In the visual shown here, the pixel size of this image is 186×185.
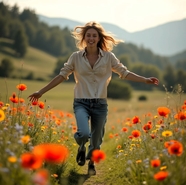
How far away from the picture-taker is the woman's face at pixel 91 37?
5.13 m

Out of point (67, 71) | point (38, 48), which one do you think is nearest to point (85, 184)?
point (67, 71)

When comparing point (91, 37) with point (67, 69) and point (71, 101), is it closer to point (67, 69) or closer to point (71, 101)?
point (67, 69)

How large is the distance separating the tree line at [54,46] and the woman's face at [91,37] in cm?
5745

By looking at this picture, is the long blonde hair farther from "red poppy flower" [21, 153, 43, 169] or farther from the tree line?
the tree line

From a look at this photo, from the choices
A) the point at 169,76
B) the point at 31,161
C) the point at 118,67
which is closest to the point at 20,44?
the point at 169,76

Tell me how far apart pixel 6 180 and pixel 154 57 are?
536ft

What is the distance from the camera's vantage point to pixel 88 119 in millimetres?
4961

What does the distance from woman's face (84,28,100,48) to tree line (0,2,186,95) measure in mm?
57448

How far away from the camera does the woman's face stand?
5129mm

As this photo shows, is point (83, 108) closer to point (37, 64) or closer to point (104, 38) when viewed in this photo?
point (104, 38)

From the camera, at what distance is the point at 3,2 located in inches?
4838

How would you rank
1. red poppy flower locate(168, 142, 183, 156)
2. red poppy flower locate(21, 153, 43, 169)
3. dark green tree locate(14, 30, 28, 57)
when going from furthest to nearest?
1. dark green tree locate(14, 30, 28, 57)
2. red poppy flower locate(168, 142, 183, 156)
3. red poppy flower locate(21, 153, 43, 169)

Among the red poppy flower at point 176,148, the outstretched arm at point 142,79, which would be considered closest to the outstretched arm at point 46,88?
the outstretched arm at point 142,79

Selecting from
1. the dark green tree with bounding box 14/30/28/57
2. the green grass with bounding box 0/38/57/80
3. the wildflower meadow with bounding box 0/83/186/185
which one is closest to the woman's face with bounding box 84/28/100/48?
the wildflower meadow with bounding box 0/83/186/185
